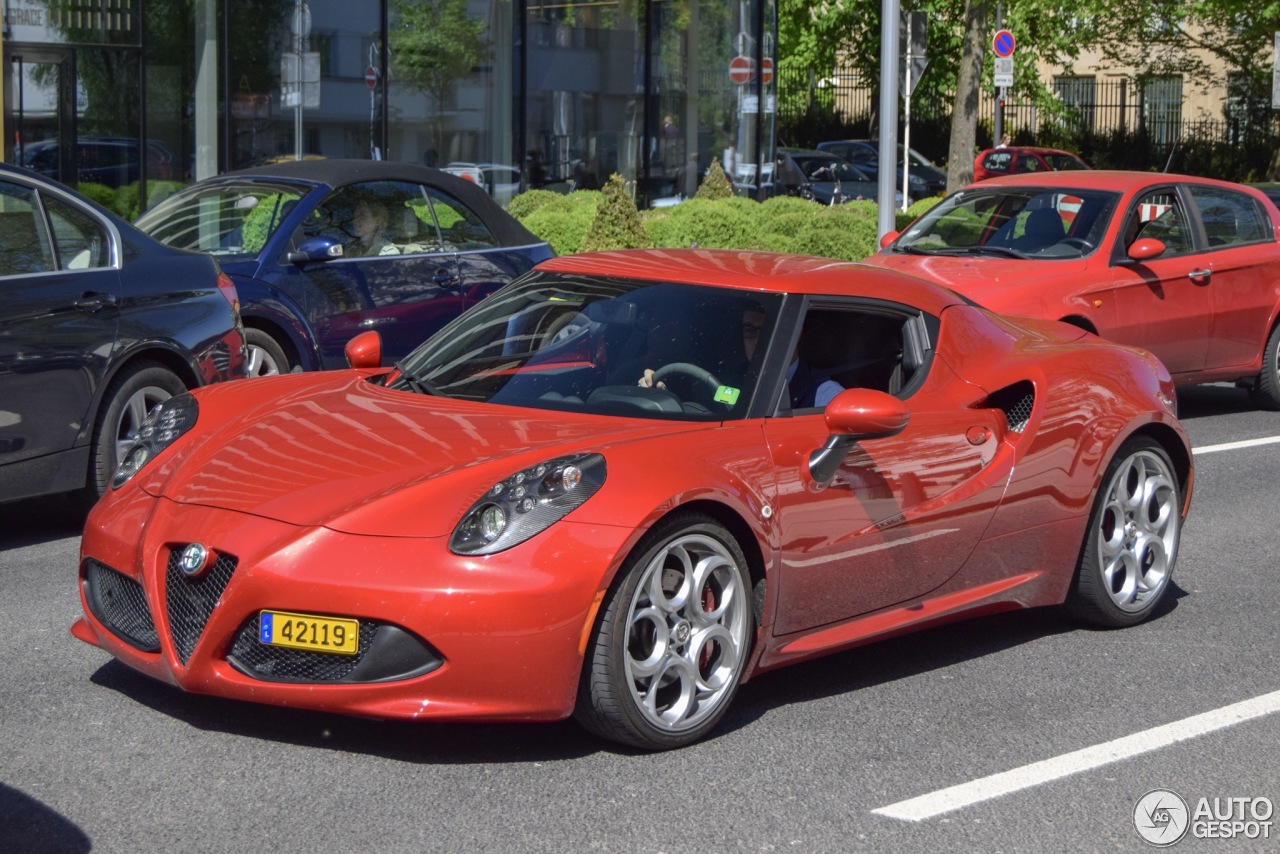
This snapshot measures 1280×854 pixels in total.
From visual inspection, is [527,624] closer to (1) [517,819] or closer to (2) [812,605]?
(1) [517,819]

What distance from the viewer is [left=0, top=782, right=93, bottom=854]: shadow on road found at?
4.01 metres

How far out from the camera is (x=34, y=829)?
4.12m

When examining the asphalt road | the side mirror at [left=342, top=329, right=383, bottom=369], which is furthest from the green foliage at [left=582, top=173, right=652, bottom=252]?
the asphalt road

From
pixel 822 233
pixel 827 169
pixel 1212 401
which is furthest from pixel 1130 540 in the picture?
pixel 827 169

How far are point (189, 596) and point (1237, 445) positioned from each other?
800cm

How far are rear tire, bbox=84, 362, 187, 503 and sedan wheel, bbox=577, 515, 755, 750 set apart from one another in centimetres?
363

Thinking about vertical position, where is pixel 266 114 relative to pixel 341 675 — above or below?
above

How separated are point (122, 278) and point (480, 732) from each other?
12.4 ft

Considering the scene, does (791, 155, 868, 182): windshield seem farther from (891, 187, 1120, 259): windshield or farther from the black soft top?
the black soft top

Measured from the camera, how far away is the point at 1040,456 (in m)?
5.92

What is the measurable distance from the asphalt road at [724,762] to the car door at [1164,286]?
16.8 ft

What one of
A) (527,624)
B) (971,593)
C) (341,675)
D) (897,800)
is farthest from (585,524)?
(971,593)

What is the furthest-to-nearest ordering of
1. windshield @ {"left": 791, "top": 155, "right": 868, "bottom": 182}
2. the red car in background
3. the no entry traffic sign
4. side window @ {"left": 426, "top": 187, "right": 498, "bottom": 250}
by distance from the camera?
windshield @ {"left": 791, "top": 155, "right": 868, "bottom": 182}
the red car in background
the no entry traffic sign
side window @ {"left": 426, "top": 187, "right": 498, "bottom": 250}

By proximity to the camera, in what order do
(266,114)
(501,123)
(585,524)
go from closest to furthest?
1. (585,524)
2. (266,114)
3. (501,123)
